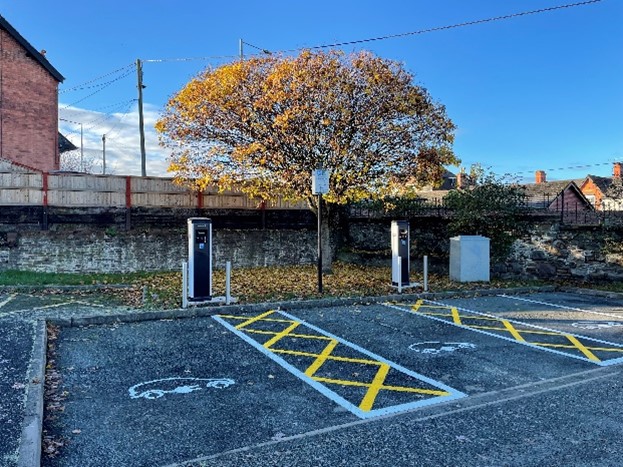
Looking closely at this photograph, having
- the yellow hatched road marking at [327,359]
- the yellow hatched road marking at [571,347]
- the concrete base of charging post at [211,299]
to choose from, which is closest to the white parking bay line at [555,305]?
the yellow hatched road marking at [571,347]

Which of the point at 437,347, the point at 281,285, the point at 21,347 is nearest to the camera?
the point at 21,347

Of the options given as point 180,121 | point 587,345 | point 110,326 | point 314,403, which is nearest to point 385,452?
point 314,403

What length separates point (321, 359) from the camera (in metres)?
6.13

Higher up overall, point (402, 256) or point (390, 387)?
A: point (402, 256)

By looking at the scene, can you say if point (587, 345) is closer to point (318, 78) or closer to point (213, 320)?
point (213, 320)

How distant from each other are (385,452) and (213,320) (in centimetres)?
521

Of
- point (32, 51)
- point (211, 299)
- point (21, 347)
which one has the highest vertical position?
point (32, 51)

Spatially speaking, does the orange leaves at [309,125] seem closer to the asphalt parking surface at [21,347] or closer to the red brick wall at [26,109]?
the asphalt parking surface at [21,347]

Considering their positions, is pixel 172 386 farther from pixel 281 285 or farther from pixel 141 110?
pixel 141 110

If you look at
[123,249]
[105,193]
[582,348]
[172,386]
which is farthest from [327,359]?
[105,193]

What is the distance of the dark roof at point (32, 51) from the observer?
20859 millimetres

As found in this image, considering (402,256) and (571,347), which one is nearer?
(571,347)

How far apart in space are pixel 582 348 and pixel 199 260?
6611 millimetres

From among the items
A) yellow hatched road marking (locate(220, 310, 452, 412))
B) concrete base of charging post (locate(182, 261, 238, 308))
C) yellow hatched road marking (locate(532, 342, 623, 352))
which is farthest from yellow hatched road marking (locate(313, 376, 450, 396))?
concrete base of charging post (locate(182, 261, 238, 308))
